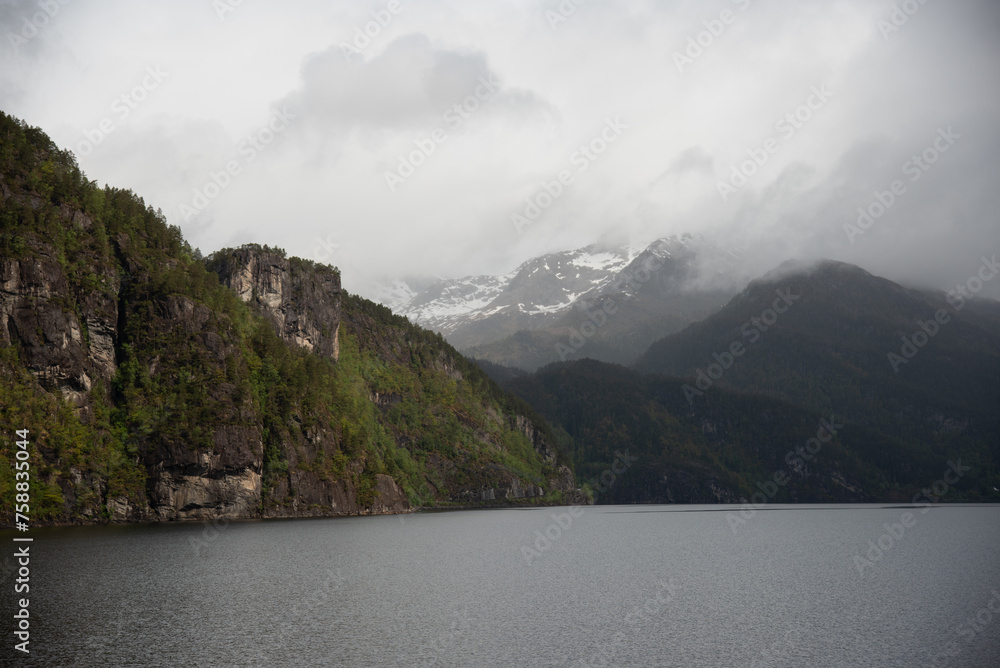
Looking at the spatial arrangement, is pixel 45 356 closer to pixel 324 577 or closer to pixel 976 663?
pixel 324 577

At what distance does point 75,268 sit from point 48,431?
3407 centimetres

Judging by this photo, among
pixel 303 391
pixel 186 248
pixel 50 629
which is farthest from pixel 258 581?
pixel 186 248

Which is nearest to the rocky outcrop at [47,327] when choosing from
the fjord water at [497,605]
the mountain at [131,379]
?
the mountain at [131,379]

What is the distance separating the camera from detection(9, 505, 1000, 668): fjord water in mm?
35312

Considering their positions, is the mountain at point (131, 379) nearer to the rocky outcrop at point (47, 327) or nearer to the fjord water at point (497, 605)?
the rocky outcrop at point (47, 327)

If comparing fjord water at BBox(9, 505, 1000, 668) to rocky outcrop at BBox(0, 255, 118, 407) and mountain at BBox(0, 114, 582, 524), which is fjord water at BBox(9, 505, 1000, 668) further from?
rocky outcrop at BBox(0, 255, 118, 407)

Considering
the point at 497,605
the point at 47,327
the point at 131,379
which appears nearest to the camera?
the point at 497,605

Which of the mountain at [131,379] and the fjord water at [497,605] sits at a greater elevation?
the mountain at [131,379]

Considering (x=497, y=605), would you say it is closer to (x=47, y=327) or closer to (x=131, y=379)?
(x=47, y=327)

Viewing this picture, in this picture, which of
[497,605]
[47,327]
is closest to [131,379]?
[47,327]

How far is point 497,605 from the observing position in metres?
48.8

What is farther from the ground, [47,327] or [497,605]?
[47,327]

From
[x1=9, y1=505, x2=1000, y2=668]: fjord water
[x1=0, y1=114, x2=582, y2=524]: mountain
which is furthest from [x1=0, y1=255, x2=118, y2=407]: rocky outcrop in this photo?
[x1=9, y1=505, x2=1000, y2=668]: fjord water

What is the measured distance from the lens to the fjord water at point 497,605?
3531cm
